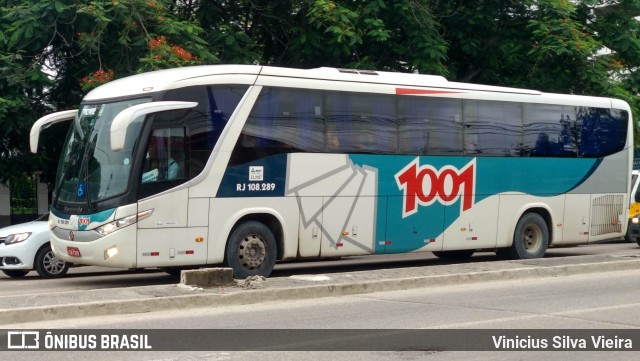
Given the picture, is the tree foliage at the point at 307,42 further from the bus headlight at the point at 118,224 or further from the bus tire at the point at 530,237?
the bus headlight at the point at 118,224

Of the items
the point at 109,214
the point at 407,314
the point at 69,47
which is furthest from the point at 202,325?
the point at 69,47

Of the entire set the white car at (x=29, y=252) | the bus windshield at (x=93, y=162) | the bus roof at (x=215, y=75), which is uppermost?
the bus roof at (x=215, y=75)

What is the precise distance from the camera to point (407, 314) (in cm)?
1174

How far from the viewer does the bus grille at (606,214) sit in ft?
67.5

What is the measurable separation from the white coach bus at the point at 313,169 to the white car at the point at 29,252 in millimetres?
2360

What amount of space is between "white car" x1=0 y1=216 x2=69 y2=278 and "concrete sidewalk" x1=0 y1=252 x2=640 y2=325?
5128mm

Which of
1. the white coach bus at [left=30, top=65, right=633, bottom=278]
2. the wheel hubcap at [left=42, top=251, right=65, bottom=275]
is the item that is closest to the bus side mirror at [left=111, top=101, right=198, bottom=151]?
the white coach bus at [left=30, top=65, right=633, bottom=278]

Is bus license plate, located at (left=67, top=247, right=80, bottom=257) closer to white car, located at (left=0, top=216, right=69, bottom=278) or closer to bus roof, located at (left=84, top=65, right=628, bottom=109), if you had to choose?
bus roof, located at (left=84, top=65, right=628, bottom=109)

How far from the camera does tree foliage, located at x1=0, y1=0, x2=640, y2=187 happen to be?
21.5m

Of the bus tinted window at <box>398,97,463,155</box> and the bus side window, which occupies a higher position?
the bus tinted window at <box>398,97,463,155</box>

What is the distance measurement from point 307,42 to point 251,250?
9.84m

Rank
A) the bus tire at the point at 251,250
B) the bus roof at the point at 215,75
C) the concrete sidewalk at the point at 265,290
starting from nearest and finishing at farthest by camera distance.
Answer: the concrete sidewalk at the point at 265,290 → the bus roof at the point at 215,75 → the bus tire at the point at 251,250

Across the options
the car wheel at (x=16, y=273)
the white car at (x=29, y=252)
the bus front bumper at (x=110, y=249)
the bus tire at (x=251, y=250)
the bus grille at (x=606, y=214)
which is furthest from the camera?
the bus grille at (x=606, y=214)

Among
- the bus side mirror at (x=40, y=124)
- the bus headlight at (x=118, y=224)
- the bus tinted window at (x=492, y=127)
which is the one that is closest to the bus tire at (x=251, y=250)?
the bus headlight at (x=118, y=224)
